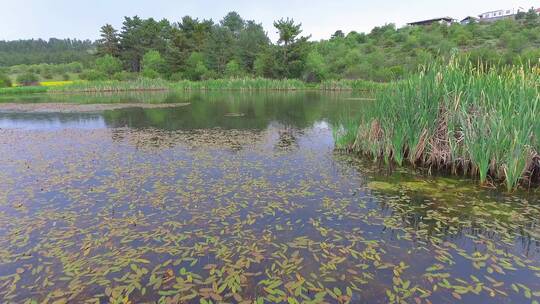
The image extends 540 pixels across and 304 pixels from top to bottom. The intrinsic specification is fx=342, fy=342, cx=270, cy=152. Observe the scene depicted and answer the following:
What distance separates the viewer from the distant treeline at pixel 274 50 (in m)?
61.6

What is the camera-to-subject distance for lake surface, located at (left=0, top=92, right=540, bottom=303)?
4348 mm

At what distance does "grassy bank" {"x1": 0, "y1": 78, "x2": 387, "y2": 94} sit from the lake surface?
4085cm

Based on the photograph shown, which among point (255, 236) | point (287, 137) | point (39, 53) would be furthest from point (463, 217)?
point (39, 53)

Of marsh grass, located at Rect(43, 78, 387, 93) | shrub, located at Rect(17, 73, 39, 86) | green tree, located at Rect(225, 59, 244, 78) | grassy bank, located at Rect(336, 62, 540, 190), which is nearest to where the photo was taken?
grassy bank, located at Rect(336, 62, 540, 190)

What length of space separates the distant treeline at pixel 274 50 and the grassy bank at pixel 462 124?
4395 centimetres

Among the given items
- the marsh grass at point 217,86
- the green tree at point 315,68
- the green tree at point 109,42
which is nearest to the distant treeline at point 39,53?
the green tree at point 109,42

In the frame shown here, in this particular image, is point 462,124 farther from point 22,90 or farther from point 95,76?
point 95,76

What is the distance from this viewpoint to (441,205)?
7152 millimetres

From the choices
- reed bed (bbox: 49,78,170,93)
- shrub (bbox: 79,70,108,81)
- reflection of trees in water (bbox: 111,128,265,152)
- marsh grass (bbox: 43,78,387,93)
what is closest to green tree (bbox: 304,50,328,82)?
marsh grass (bbox: 43,78,387,93)

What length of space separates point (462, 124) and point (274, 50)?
57.4 meters

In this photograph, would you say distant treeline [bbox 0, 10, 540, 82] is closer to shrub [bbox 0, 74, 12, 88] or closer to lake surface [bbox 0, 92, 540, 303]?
shrub [bbox 0, 74, 12, 88]

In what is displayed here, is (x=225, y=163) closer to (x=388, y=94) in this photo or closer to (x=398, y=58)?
(x=388, y=94)

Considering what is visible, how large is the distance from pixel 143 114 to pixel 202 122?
239 inches

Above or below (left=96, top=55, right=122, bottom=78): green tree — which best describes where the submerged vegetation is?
below
